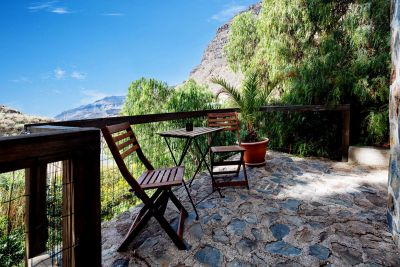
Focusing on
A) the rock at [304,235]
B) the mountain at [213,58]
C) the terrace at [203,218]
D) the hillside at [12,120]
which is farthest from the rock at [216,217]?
the mountain at [213,58]

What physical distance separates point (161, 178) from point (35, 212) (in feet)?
3.07

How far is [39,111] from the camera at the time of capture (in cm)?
824

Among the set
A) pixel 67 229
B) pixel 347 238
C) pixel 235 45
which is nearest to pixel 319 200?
pixel 347 238

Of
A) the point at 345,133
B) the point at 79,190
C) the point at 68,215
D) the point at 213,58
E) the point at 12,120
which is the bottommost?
the point at 68,215

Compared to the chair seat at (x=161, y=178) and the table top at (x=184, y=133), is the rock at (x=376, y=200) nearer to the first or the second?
the table top at (x=184, y=133)

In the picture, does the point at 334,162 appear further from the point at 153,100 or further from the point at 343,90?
the point at 153,100

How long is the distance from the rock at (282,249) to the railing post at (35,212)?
1628 millimetres

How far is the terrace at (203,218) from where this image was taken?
121 centimetres

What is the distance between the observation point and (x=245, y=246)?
202 centimetres

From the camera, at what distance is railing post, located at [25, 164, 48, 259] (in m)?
1.60

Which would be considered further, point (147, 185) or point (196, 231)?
point (196, 231)

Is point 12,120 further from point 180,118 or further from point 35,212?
point 35,212

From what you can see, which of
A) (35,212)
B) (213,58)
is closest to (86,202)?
(35,212)

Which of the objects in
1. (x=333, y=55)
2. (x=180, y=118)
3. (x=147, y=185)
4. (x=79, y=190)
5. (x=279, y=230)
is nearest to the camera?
(x=79, y=190)
